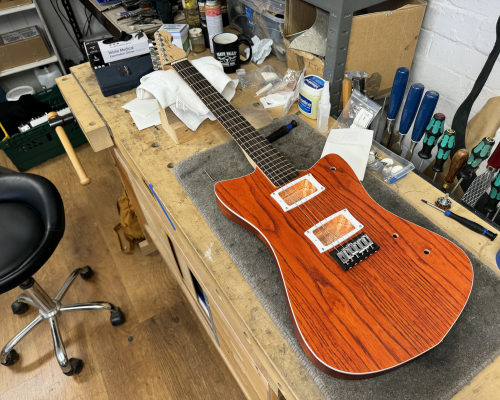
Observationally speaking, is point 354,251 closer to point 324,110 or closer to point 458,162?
point 458,162

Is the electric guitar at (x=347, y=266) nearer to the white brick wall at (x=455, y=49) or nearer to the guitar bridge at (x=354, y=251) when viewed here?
the guitar bridge at (x=354, y=251)

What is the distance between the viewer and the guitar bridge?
1.94 feet

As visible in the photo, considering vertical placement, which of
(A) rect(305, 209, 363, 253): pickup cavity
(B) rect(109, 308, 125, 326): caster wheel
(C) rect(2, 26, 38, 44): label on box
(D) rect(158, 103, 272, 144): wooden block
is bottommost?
(B) rect(109, 308, 125, 326): caster wheel

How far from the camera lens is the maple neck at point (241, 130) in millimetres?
764

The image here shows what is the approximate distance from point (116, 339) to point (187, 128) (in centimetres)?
100

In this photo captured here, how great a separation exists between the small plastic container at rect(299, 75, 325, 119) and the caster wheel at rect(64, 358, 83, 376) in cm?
128

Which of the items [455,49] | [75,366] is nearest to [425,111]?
[455,49]

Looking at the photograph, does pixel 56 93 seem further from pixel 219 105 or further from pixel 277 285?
pixel 277 285

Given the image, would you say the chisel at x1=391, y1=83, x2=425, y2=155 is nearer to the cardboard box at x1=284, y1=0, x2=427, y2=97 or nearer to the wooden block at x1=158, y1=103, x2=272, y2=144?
the cardboard box at x1=284, y1=0, x2=427, y2=97

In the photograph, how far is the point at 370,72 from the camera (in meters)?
1.01

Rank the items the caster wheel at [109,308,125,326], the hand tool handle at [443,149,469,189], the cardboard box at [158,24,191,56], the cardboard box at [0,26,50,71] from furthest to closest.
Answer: the cardboard box at [0,26,50,71], the caster wheel at [109,308,125,326], the cardboard box at [158,24,191,56], the hand tool handle at [443,149,469,189]

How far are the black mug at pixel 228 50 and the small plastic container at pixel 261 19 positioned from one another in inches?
3.4

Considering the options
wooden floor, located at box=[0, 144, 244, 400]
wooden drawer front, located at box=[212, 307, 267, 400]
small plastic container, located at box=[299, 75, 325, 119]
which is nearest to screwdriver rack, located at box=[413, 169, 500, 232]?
small plastic container, located at box=[299, 75, 325, 119]

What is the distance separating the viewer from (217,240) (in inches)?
29.0
